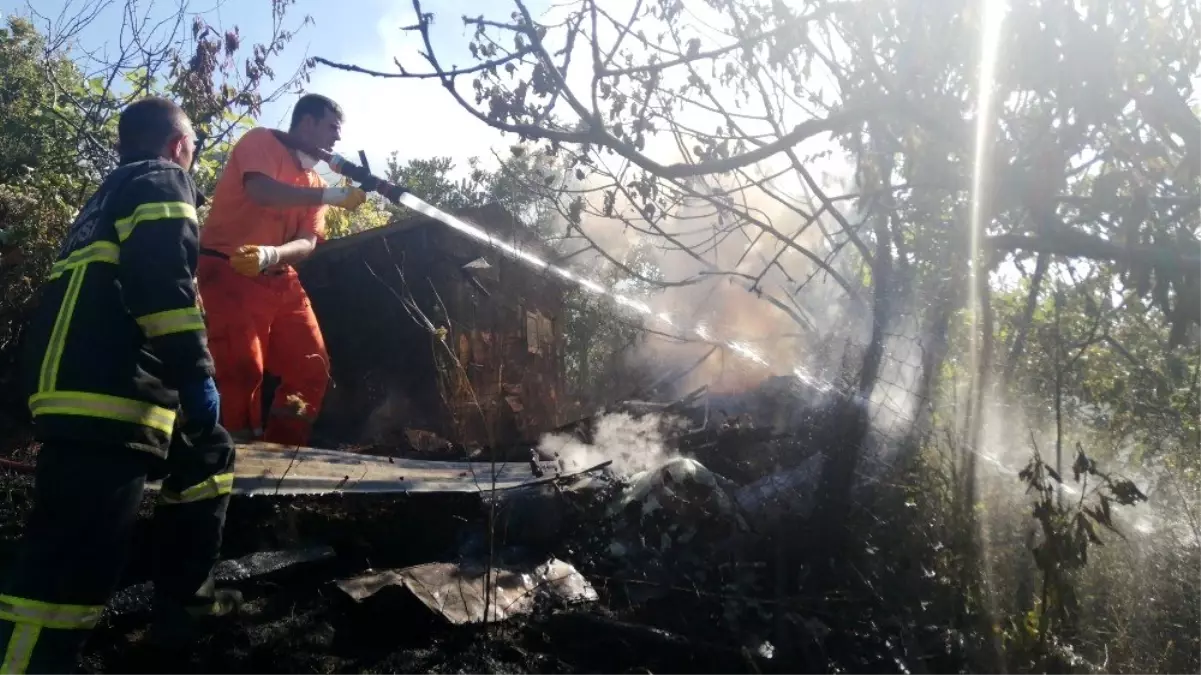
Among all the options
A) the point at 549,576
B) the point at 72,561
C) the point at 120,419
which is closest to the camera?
the point at 72,561

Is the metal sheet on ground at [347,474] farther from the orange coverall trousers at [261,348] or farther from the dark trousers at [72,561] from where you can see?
the dark trousers at [72,561]

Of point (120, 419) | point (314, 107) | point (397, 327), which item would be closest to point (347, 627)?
point (120, 419)

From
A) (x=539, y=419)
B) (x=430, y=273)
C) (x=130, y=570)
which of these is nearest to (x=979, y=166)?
(x=130, y=570)

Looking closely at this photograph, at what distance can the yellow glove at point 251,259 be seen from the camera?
14.4ft

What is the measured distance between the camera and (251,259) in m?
Answer: 4.38

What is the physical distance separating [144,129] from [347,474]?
5.59 feet

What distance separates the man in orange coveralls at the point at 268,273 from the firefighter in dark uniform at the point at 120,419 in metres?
1.81

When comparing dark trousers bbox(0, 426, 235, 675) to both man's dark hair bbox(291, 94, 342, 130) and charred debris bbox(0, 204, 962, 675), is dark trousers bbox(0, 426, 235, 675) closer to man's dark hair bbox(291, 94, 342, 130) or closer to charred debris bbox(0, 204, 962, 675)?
charred debris bbox(0, 204, 962, 675)

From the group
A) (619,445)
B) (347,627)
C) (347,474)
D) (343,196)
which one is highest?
(343,196)

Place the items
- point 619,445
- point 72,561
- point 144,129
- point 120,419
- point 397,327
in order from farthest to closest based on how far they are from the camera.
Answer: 1. point 397,327
2. point 619,445
3. point 144,129
4. point 120,419
5. point 72,561

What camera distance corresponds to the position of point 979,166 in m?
2.34

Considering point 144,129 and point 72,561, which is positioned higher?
point 144,129

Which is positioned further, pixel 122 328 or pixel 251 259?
pixel 251 259

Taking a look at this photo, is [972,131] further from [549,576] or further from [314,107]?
[314,107]
